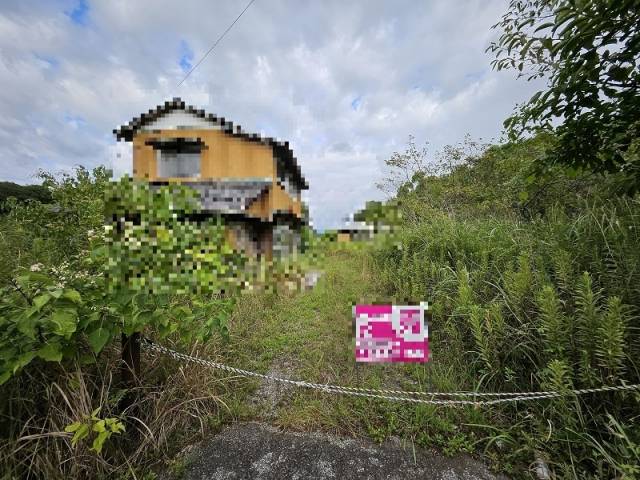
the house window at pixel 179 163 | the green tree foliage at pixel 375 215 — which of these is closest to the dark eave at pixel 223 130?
the house window at pixel 179 163

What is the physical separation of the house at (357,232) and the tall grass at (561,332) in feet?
5.43

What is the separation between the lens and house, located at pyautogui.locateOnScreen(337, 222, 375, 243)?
4.56 metres

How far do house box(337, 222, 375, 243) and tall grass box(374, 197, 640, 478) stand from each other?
1655 mm

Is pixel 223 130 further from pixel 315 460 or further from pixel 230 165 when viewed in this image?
pixel 315 460

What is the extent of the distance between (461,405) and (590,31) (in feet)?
7.70

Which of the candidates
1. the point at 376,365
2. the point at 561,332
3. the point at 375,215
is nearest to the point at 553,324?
the point at 561,332

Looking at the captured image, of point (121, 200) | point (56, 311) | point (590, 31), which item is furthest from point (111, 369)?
point (590, 31)

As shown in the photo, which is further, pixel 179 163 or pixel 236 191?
pixel 236 191

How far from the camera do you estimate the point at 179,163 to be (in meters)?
4.66

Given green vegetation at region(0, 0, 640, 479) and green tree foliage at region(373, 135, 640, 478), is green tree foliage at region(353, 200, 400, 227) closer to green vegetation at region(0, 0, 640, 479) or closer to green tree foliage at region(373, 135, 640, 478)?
green tree foliage at region(373, 135, 640, 478)

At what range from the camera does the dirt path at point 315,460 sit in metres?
1.41

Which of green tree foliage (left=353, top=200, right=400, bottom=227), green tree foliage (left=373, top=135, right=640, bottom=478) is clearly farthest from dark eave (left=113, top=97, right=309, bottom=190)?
green tree foliage (left=373, top=135, right=640, bottom=478)

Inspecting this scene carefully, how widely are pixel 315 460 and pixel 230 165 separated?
4840 millimetres

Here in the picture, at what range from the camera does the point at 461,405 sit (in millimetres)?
1751
